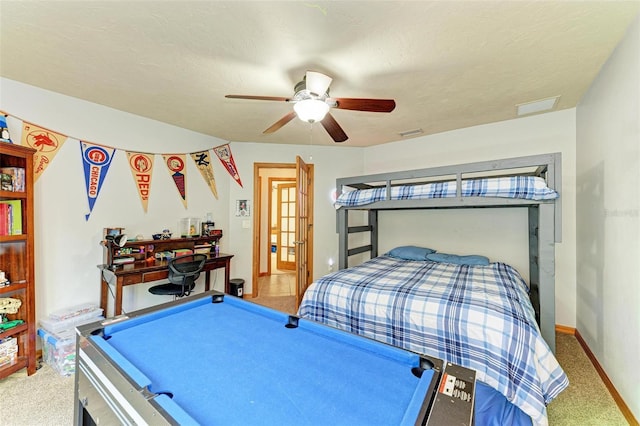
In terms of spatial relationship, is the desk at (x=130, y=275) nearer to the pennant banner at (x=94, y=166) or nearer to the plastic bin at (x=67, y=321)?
the plastic bin at (x=67, y=321)

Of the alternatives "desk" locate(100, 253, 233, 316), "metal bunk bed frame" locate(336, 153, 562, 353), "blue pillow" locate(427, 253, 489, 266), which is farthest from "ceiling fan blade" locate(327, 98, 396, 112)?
"desk" locate(100, 253, 233, 316)

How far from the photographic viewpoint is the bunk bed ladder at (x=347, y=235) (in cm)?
287

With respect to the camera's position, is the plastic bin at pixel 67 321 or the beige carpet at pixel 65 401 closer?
the beige carpet at pixel 65 401

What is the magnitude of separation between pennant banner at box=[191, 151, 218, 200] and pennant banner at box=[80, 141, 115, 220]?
95cm

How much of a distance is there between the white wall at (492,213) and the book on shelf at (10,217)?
12.6ft

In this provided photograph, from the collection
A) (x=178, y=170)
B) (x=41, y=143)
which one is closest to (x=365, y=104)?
(x=178, y=170)

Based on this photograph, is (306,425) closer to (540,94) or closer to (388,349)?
(388,349)

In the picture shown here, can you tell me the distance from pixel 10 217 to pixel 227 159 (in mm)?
2280

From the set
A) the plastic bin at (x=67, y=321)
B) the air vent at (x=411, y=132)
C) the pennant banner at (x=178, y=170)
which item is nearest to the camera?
the plastic bin at (x=67, y=321)

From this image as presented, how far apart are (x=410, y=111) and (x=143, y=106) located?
277 cm

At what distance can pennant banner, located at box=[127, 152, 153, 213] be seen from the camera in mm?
2954

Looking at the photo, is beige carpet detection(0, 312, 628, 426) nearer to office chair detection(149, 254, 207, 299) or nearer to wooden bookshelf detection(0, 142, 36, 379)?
wooden bookshelf detection(0, 142, 36, 379)

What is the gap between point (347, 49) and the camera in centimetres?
179

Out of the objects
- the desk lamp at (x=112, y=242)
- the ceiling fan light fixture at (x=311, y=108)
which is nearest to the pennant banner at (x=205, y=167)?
the desk lamp at (x=112, y=242)
